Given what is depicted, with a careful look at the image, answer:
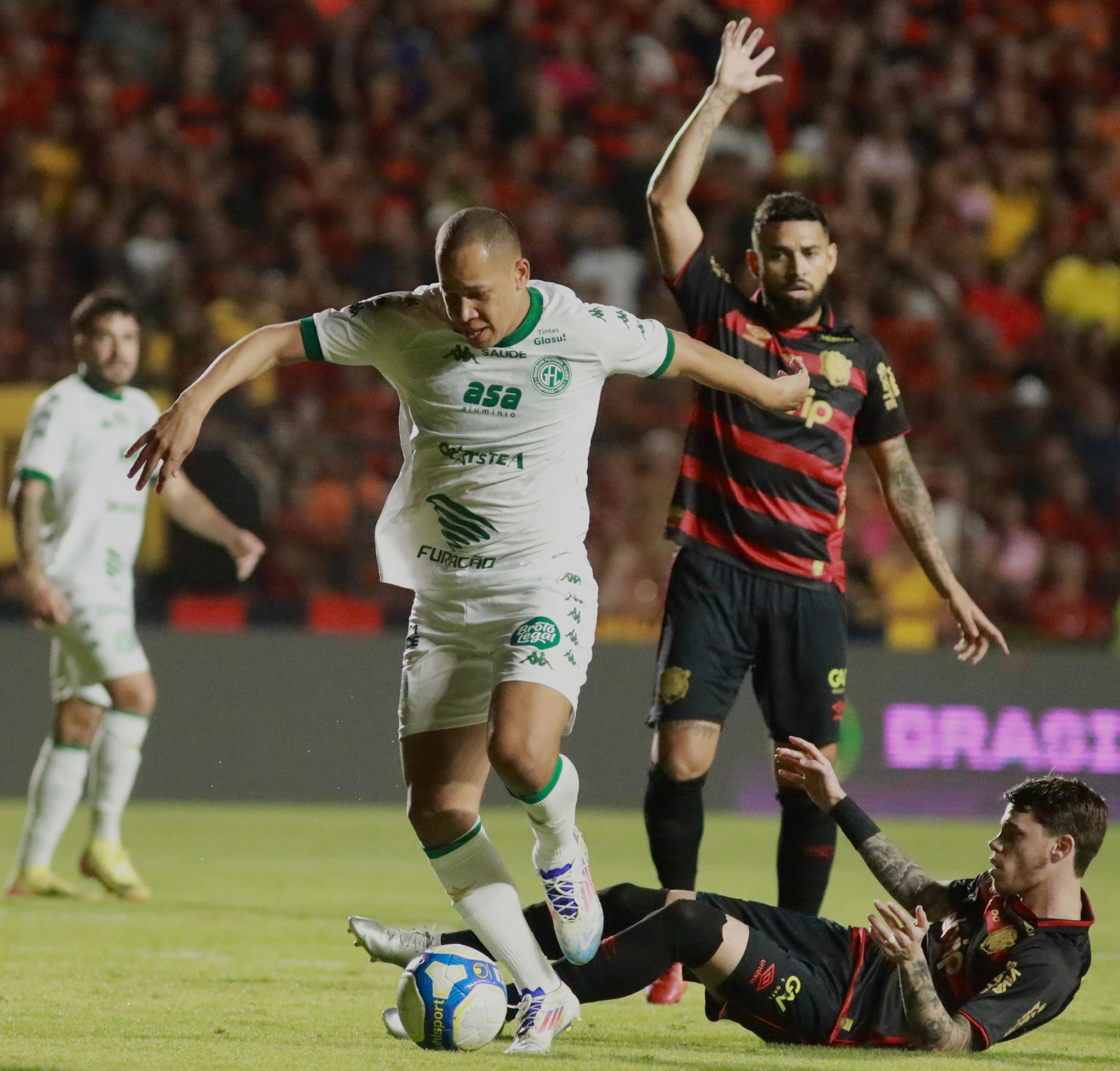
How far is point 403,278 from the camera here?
579 inches

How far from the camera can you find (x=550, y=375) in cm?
496

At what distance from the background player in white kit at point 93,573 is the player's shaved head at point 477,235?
3319 mm

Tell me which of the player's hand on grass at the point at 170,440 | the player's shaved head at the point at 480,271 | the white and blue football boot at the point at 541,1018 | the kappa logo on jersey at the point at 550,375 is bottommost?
the white and blue football boot at the point at 541,1018

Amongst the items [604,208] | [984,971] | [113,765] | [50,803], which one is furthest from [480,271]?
[604,208]

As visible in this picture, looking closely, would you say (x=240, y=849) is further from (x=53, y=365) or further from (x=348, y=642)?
(x=53, y=365)

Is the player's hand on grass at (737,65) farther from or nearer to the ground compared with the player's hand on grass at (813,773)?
farther from the ground

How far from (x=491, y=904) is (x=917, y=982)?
43.0 inches

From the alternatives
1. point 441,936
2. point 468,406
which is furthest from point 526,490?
point 441,936

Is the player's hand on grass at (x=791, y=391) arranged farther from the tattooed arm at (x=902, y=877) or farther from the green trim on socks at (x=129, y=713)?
the green trim on socks at (x=129, y=713)

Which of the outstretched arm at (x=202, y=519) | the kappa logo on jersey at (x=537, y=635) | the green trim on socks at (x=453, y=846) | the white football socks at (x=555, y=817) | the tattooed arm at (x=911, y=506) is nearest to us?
the white football socks at (x=555, y=817)

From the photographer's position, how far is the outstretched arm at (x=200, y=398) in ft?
14.9

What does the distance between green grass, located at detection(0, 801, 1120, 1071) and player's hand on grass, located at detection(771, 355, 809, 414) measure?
169cm

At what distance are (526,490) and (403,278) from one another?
32.5 ft

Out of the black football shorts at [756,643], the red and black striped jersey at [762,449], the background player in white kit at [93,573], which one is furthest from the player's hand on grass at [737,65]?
the background player in white kit at [93,573]
